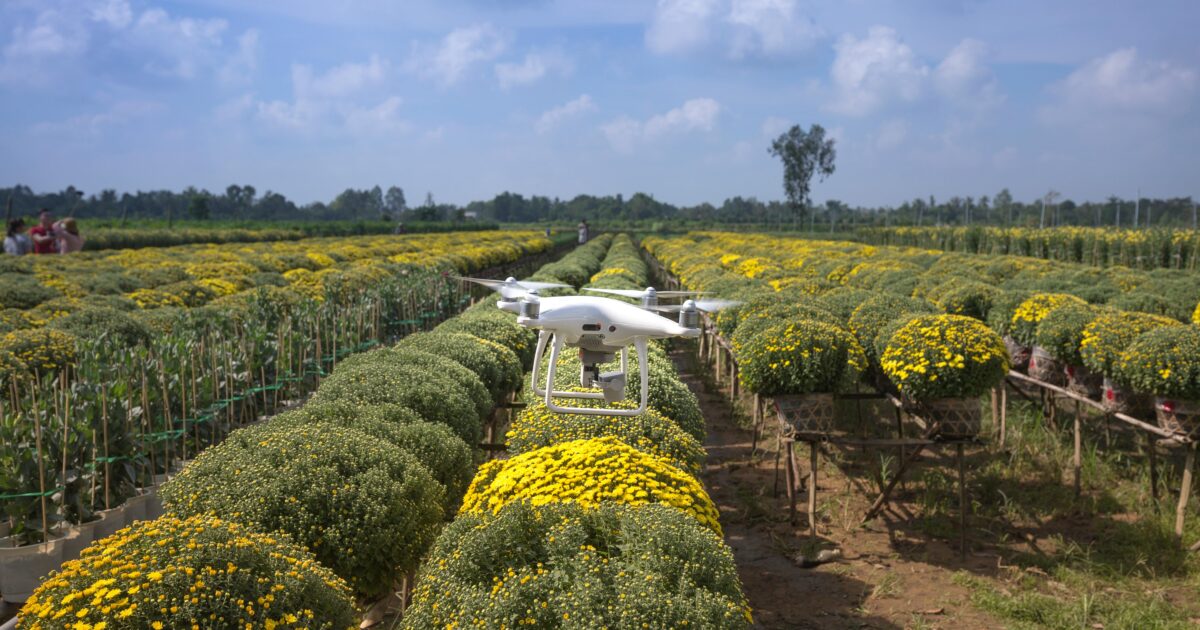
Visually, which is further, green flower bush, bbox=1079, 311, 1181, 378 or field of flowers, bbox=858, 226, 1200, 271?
field of flowers, bbox=858, 226, 1200, 271

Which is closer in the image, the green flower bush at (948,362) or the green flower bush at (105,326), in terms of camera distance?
the green flower bush at (948,362)

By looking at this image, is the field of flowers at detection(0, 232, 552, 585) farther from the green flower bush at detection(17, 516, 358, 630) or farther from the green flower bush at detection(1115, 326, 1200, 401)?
the green flower bush at detection(1115, 326, 1200, 401)

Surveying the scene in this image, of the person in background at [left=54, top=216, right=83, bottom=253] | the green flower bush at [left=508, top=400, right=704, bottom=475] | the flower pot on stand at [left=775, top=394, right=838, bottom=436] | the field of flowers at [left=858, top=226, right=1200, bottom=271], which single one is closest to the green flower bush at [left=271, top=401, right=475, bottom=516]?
the green flower bush at [left=508, top=400, right=704, bottom=475]

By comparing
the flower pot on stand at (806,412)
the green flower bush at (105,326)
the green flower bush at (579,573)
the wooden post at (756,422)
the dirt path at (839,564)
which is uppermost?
the green flower bush at (105,326)

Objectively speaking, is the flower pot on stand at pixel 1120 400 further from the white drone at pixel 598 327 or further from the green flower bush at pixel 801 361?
the white drone at pixel 598 327

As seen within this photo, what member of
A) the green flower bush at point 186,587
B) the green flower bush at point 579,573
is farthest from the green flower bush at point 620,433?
the green flower bush at point 186,587

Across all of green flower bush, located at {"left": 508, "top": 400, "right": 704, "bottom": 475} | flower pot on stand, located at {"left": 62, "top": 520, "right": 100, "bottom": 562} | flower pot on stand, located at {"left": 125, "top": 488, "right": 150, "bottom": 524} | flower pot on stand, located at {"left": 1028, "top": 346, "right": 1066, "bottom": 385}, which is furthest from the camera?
flower pot on stand, located at {"left": 1028, "top": 346, "right": 1066, "bottom": 385}
